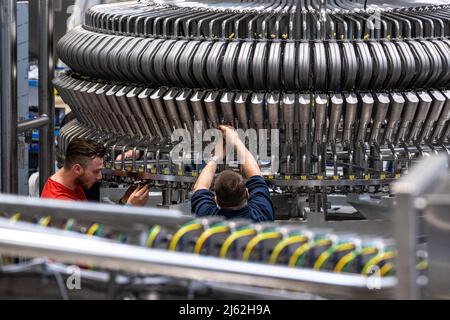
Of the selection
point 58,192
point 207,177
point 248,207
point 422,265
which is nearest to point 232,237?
point 422,265

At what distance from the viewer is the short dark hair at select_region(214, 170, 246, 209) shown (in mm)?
4695

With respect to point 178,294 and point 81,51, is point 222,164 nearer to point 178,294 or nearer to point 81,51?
point 81,51

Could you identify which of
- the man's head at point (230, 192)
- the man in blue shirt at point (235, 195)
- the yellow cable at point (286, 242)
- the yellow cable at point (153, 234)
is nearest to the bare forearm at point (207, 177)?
the man in blue shirt at point (235, 195)

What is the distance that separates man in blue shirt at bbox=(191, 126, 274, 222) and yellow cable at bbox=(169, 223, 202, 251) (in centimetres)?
162

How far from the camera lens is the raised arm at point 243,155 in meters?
5.32

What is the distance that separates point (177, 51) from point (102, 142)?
804 millimetres

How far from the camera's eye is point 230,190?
4691mm

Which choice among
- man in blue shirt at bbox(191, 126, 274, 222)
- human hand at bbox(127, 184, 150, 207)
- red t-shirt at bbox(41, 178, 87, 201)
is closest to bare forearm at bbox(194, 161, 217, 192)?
man in blue shirt at bbox(191, 126, 274, 222)

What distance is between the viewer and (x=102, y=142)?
620 cm

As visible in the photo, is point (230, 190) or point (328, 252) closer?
point (328, 252)

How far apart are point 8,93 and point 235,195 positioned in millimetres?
2057

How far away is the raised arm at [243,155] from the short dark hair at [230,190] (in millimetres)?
535

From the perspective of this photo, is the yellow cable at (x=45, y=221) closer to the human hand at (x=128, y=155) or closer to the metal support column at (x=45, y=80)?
the human hand at (x=128, y=155)

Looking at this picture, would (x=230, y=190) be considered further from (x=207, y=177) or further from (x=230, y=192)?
(x=207, y=177)
